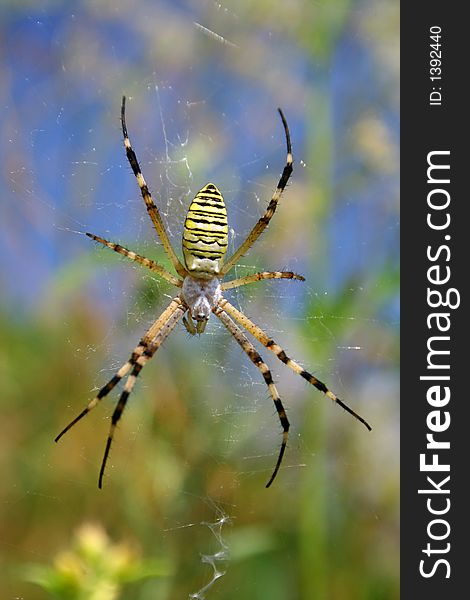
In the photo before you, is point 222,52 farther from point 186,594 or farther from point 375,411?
point 186,594

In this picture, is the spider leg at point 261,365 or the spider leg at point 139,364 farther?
the spider leg at point 261,365

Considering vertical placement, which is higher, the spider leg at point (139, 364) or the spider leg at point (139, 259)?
the spider leg at point (139, 259)

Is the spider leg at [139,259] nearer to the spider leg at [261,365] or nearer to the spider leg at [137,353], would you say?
the spider leg at [137,353]

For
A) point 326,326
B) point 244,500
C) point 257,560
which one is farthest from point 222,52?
point 257,560

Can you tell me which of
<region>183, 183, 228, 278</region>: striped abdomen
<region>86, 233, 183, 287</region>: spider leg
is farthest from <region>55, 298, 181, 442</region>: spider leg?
<region>183, 183, 228, 278</region>: striped abdomen

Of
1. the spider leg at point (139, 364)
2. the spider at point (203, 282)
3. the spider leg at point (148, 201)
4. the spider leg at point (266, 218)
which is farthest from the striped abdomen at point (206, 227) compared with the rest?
the spider leg at point (139, 364)

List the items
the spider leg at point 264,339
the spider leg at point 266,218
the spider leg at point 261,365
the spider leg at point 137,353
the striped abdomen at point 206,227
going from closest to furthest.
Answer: the striped abdomen at point 206,227 → the spider leg at point 137,353 → the spider leg at point 266,218 → the spider leg at point 261,365 → the spider leg at point 264,339

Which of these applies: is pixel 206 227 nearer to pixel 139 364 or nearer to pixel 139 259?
pixel 139 259
